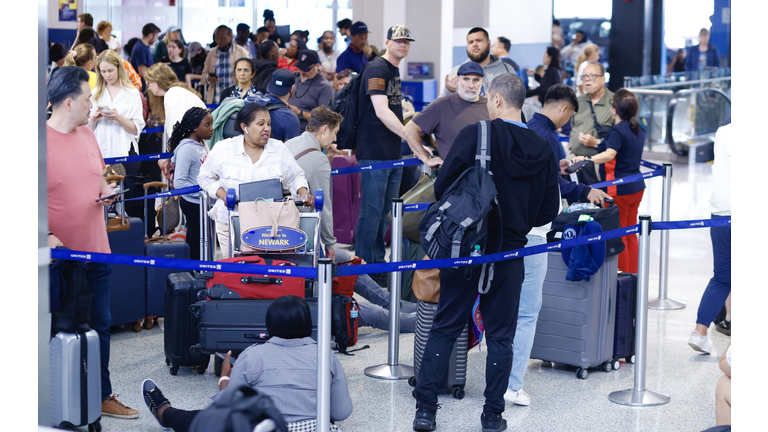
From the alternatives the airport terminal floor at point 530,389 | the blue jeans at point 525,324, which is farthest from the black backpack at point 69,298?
the blue jeans at point 525,324

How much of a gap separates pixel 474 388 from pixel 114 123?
12.2 ft

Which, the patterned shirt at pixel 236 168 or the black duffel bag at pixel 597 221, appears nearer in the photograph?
the black duffel bag at pixel 597 221

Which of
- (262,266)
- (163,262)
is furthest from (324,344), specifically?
(163,262)

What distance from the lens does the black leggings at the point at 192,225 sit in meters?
5.73

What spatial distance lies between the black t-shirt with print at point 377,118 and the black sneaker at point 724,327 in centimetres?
257

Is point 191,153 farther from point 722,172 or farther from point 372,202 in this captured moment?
point 722,172

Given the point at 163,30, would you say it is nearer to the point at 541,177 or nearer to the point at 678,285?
the point at 678,285

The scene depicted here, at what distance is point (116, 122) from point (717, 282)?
453cm

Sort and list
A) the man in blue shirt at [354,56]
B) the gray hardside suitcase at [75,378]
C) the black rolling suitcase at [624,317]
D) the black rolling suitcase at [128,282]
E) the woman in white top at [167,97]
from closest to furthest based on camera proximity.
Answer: the gray hardside suitcase at [75,378], the black rolling suitcase at [624,317], the black rolling suitcase at [128,282], the woman in white top at [167,97], the man in blue shirt at [354,56]

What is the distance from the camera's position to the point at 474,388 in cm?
441

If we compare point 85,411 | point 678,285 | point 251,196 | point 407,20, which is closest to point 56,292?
point 85,411

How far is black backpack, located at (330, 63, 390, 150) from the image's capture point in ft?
20.5

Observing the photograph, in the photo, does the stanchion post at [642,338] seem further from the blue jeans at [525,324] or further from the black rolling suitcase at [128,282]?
the black rolling suitcase at [128,282]

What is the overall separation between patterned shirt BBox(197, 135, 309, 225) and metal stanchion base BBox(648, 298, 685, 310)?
9.16 ft
